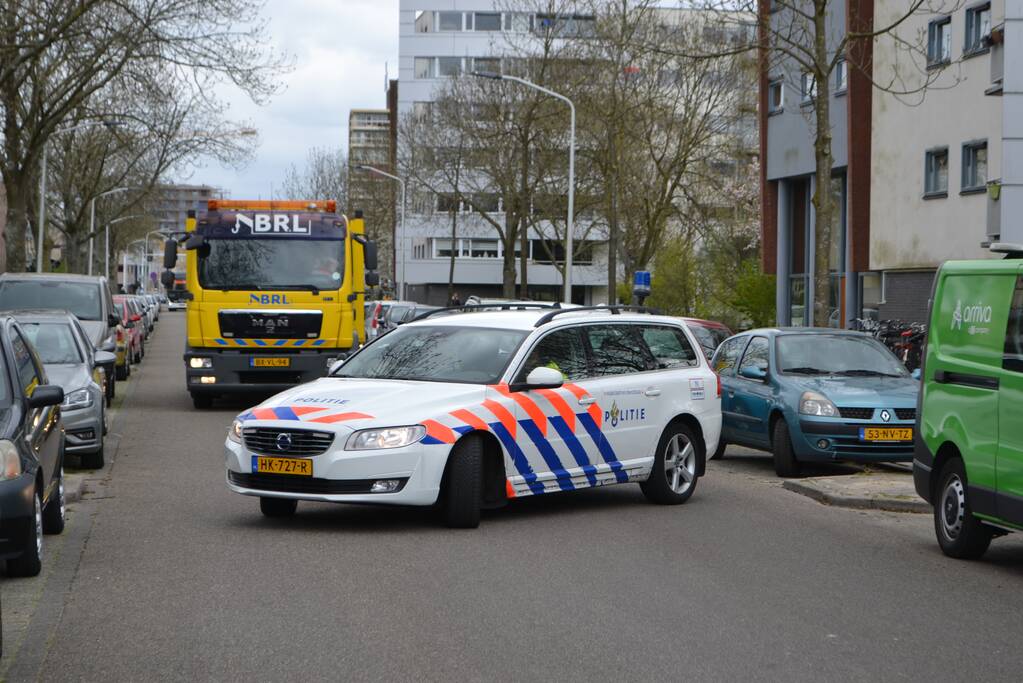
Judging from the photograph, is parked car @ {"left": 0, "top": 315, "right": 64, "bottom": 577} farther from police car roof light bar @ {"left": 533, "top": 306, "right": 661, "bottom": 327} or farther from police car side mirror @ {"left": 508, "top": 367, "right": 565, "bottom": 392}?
police car roof light bar @ {"left": 533, "top": 306, "right": 661, "bottom": 327}

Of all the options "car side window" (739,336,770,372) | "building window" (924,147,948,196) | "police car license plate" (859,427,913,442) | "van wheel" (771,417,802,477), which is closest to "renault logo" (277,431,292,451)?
"van wheel" (771,417,802,477)

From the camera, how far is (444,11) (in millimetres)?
93062

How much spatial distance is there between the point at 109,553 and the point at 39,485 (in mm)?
842

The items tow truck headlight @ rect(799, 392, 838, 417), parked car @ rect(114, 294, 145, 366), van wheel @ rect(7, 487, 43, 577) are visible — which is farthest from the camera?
parked car @ rect(114, 294, 145, 366)

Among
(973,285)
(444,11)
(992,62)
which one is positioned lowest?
(973,285)

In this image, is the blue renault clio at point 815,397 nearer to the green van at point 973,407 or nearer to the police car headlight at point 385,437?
the green van at point 973,407

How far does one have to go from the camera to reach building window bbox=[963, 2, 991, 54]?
3244 centimetres

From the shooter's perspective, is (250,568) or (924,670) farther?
(250,568)

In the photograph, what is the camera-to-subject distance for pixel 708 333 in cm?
2620

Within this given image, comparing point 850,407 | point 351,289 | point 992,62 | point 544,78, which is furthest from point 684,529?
point 544,78

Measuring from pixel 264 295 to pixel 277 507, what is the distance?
11622 millimetres

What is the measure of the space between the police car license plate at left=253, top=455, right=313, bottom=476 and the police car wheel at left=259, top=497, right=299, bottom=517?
21.2 inches

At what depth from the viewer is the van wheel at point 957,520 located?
32.6 feet

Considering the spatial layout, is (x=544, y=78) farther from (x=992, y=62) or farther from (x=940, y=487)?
(x=940, y=487)
